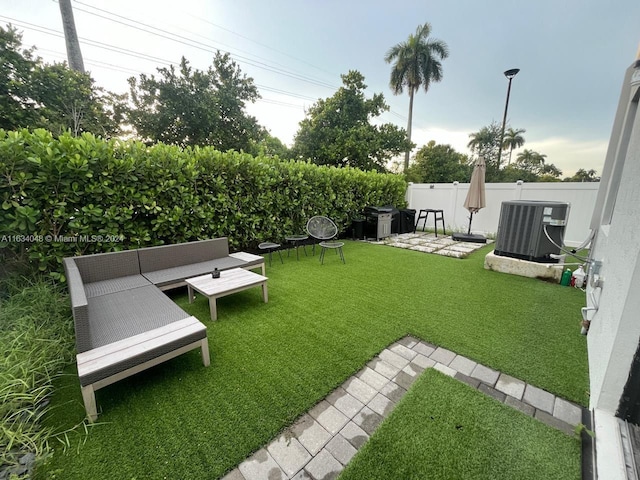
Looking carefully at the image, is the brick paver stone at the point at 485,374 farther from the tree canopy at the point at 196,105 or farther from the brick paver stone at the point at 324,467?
the tree canopy at the point at 196,105

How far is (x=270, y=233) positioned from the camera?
5746 millimetres

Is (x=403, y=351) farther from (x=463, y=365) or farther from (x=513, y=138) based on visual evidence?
(x=513, y=138)

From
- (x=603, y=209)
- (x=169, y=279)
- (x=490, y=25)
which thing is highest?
(x=490, y=25)

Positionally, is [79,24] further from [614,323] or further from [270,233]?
[614,323]

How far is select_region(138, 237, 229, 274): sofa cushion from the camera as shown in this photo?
3.43 metres

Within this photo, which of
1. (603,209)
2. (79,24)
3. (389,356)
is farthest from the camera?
(79,24)

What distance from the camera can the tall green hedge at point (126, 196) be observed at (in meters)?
2.83

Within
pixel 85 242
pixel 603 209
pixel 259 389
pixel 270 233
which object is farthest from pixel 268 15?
pixel 259 389

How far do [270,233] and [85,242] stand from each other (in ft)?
10.4

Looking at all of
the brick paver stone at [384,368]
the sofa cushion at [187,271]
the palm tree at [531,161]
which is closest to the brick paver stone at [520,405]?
the brick paver stone at [384,368]

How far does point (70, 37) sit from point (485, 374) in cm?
1511

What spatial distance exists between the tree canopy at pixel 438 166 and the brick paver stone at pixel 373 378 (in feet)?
64.2

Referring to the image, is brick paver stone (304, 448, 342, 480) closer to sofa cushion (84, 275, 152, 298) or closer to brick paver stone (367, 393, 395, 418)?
brick paver stone (367, 393, 395, 418)

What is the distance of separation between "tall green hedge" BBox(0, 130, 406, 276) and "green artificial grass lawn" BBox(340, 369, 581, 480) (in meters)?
4.09
